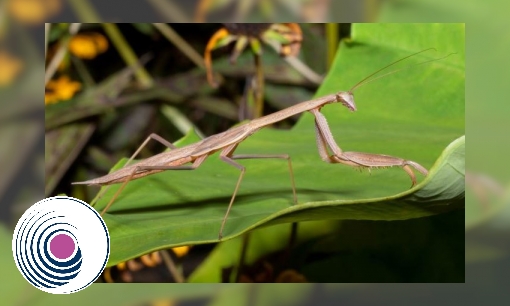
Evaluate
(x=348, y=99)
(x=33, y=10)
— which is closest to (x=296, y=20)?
(x=348, y=99)

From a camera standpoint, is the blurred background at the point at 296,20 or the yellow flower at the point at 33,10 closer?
the blurred background at the point at 296,20

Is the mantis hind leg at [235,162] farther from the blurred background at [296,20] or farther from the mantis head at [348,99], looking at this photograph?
the blurred background at [296,20]

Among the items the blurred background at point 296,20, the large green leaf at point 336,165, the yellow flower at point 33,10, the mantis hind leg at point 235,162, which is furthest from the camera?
the yellow flower at point 33,10

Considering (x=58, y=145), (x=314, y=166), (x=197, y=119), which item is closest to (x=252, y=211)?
(x=314, y=166)

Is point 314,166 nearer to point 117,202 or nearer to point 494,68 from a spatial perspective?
point 117,202

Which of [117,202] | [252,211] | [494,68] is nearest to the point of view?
[252,211]

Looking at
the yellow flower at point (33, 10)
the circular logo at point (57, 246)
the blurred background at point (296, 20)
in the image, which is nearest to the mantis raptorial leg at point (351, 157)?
the blurred background at point (296, 20)
